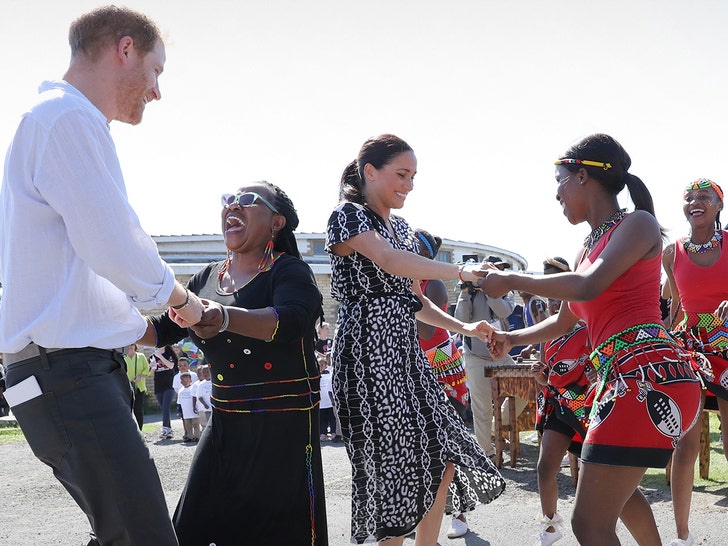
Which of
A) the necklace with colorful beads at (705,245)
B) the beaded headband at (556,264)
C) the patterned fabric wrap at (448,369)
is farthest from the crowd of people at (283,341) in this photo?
the beaded headband at (556,264)

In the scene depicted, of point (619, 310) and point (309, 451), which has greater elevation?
point (619, 310)

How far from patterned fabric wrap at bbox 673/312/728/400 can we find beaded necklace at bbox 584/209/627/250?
3044 mm

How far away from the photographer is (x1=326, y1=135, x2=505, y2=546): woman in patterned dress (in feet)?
13.8

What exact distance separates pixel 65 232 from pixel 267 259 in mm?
1391

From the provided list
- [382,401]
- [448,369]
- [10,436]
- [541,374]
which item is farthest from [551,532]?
[10,436]

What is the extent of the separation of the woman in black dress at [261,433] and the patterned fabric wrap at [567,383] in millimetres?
2107

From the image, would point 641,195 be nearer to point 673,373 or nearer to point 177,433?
point 673,373

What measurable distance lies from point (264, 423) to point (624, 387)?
5.29 ft

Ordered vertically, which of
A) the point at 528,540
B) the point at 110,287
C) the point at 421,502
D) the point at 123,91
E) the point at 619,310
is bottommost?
the point at 528,540

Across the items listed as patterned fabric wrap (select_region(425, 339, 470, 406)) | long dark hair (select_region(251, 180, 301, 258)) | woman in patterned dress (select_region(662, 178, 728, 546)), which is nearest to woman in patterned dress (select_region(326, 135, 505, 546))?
long dark hair (select_region(251, 180, 301, 258))

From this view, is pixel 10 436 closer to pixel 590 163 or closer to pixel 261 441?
pixel 261 441

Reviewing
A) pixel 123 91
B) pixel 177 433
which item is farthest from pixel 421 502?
pixel 177 433

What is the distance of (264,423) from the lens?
384cm

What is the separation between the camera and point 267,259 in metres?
4.05
